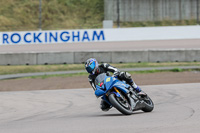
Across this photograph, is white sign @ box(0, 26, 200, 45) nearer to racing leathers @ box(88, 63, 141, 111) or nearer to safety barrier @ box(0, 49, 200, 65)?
safety barrier @ box(0, 49, 200, 65)

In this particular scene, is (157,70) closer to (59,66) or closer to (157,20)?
(59,66)

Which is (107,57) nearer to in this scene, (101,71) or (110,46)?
A: (110,46)

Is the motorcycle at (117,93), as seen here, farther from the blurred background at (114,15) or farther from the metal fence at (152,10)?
the metal fence at (152,10)

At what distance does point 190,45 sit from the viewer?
31.1 m

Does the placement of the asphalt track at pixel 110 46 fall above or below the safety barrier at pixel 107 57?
above

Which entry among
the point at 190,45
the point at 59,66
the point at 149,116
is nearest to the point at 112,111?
the point at 149,116

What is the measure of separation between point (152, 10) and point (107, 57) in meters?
23.5

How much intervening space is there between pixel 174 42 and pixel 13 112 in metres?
22.9

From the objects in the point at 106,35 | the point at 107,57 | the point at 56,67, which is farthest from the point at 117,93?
the point at 106,35

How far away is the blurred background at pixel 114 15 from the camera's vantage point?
4675 centimetres

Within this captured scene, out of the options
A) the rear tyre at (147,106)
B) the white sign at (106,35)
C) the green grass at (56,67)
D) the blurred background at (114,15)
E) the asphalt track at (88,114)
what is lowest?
the asphalt track at (88,114)

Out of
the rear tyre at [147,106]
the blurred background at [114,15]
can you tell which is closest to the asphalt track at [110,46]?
the blurred background at [114,15]

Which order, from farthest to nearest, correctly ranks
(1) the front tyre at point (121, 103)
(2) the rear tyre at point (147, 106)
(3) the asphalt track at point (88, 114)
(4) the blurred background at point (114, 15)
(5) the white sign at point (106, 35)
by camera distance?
(4) the blurred background at point (114, 15)
(5) the white sign at point (106, 35)
(2) the rear tyre at point (147, 106)
(1) the front tyre at point (121, 103)
(3) the asphalt track at point (88, 114)

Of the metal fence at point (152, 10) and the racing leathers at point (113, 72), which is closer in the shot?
the racing leathers at point (113, 72)
